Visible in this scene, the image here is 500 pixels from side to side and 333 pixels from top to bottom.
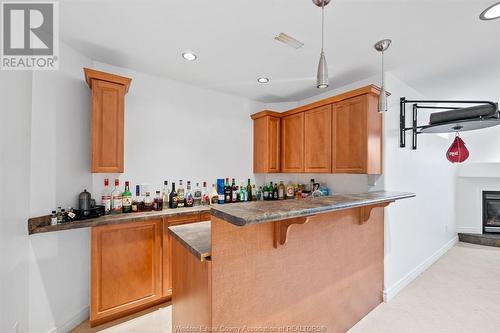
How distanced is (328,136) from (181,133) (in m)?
1.86

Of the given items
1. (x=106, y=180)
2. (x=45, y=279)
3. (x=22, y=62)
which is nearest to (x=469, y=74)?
(x=106, y=180)

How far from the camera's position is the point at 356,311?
2.05m

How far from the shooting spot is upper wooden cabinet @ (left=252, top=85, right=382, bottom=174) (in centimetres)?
230

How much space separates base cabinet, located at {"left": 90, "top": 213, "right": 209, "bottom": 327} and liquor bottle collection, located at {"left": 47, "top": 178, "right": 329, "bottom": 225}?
0.88 ft

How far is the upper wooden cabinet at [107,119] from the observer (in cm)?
203

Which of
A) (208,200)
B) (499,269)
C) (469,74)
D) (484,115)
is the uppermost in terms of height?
(469,74)

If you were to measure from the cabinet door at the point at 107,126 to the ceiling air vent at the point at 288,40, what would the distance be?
5.12 feet

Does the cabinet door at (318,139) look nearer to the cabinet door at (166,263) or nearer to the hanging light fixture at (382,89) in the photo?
the hanging light fixture at (382,89)

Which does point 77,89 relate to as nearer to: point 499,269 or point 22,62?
point 22,62

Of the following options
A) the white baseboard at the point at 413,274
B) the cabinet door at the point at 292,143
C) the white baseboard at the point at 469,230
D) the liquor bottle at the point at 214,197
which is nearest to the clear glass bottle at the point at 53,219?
the liquor bottle at the point at 214,197

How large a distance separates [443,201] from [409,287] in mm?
1967

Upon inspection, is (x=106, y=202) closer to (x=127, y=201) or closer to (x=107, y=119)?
(x=127, y=201)

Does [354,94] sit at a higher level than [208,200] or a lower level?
higher

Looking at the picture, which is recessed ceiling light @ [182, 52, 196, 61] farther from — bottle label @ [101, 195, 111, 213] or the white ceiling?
bottle label @ [101, 195, 111, 213]
